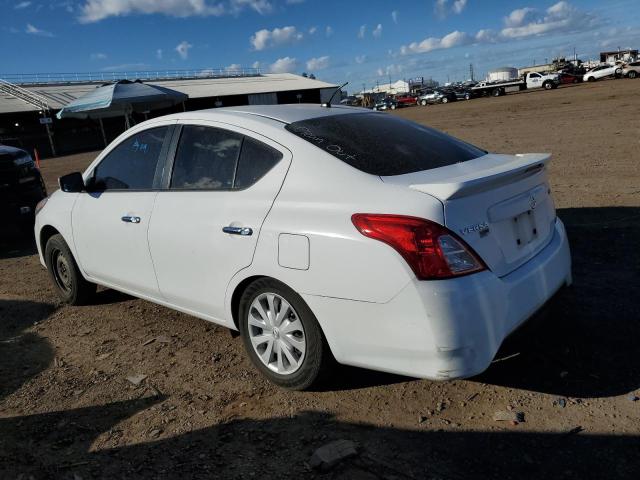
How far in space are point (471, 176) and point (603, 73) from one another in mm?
53891

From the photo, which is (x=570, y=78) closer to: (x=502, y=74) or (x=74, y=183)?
(x=502, y=74)

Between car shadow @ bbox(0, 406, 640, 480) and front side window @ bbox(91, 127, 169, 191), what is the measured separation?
179cm

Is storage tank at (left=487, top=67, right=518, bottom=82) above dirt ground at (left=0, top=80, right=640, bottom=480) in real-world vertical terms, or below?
above

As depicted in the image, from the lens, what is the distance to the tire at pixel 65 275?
16.9ft

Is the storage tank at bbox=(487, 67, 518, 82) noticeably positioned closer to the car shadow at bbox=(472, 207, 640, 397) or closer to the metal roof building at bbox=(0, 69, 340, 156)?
the metal roof building at bbox=(0, 69, 340, 156)

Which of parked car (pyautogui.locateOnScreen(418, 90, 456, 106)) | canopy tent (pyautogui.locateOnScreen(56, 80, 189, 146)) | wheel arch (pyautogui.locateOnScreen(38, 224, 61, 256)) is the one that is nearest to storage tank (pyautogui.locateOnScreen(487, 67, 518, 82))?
parked car (pyautogui.locateOnScreen(418, 90, 456, 106))

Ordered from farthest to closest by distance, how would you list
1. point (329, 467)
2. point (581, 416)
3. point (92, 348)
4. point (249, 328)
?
point (92, 348) → point (249, 328) → point (581, 416) → point (329, 467)

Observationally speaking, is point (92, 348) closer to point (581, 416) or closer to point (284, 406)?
point (284, 406)

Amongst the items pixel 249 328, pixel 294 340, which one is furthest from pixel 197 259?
pixel 294 340

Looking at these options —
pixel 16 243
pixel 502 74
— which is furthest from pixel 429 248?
pixel 502 74

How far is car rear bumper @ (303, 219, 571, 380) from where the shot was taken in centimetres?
273

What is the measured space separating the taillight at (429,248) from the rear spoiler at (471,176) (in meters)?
0.18

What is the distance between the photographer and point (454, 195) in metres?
2.79

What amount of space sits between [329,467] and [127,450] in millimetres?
1086
